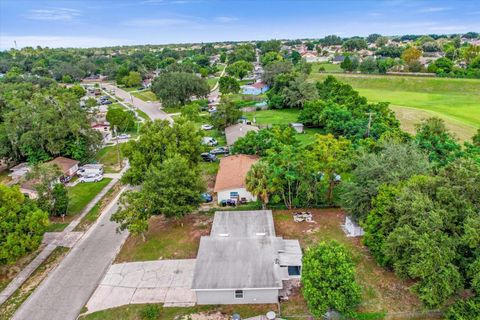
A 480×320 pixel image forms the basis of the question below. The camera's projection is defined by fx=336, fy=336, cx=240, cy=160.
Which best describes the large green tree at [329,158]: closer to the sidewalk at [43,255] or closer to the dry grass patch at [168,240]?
the dry grass patch at [168,240]

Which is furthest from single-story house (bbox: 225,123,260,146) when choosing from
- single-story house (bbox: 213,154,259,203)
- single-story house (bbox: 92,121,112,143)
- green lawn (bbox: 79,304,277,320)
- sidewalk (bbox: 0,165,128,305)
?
green lawn (bbox: 79,304,277,320)

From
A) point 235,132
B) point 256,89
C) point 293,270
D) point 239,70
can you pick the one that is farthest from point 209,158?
point 239,70

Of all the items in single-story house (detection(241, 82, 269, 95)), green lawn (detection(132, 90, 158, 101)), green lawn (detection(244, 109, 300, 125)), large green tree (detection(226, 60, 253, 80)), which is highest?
large green tree (detection(226, 60, 253, 80))

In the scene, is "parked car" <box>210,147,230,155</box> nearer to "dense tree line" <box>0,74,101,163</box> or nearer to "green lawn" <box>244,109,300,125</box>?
"dense tree line" <box>0,74,101,163</box>

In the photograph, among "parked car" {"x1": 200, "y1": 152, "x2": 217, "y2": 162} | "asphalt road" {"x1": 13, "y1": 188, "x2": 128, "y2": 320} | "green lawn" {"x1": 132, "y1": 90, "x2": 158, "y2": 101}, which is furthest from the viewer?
"green lawn" {"x1": 132, "y1": 90, "x2": 158, "y2": 101}

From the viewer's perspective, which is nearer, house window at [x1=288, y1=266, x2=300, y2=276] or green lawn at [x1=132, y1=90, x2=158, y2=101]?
house window at [x1=288, y1=266, x2=300, y2=276]

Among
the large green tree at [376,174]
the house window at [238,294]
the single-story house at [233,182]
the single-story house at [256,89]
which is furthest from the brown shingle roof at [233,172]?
the single-story house at [256,89]

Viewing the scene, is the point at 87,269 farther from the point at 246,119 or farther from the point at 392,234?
the point at 246,119

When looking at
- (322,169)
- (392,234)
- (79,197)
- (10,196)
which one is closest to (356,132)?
(322,169)
